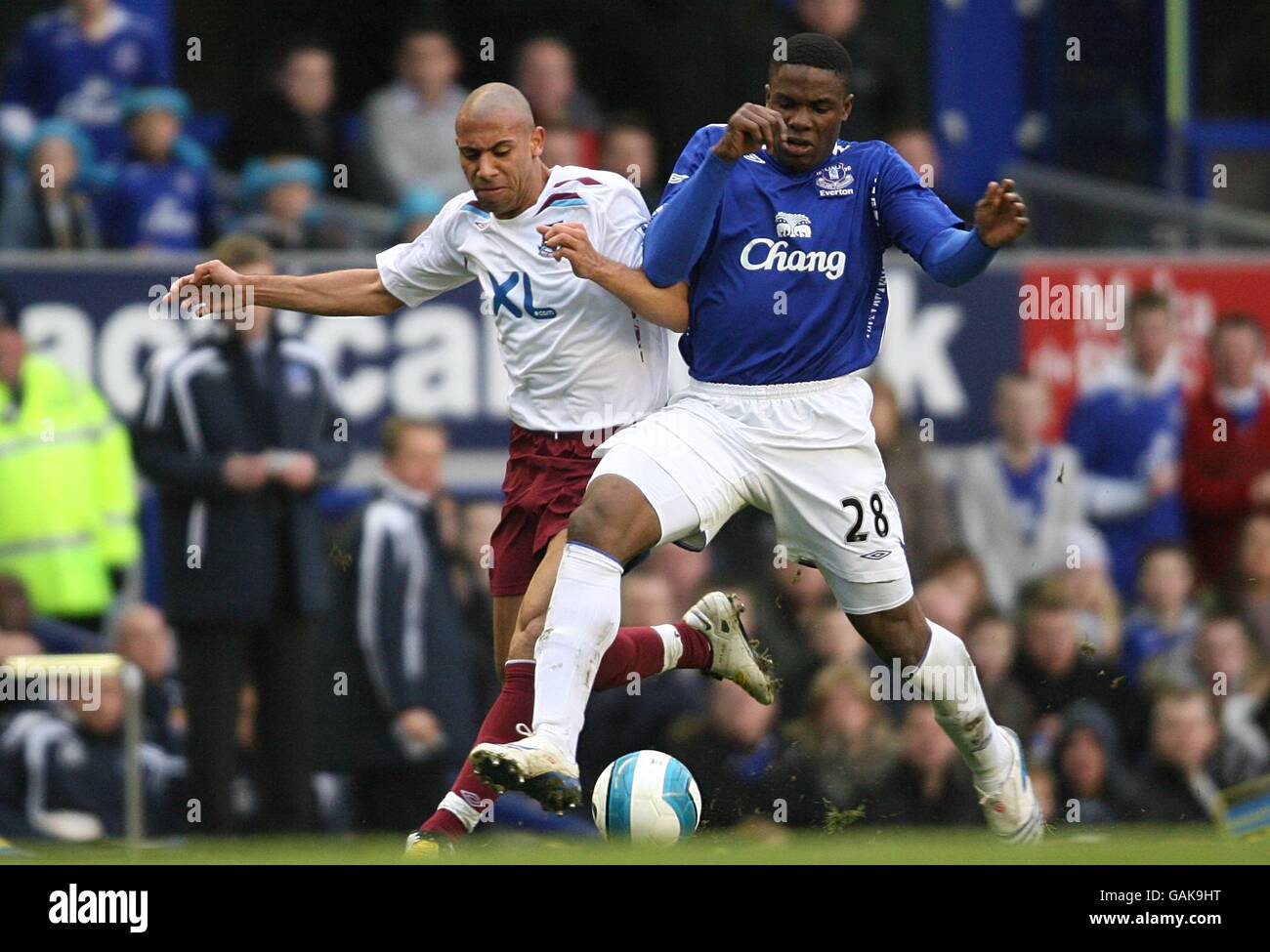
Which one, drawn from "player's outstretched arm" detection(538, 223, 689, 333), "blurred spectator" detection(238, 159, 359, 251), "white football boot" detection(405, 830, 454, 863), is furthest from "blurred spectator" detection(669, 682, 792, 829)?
"blurred spectator" detection(238, 159, 359, 251)

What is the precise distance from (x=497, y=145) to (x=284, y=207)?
4923 millimetres

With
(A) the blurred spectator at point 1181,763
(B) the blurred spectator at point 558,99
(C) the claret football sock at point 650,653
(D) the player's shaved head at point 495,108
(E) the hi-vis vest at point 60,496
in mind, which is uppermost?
(B) the blurred spectator at point 558,99

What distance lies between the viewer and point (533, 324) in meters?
8.15

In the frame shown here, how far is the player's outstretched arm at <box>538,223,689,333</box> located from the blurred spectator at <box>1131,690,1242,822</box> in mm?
4659

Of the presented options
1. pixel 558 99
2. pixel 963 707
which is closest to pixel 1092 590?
pixel 558 99

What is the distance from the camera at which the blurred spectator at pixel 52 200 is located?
41.2ft

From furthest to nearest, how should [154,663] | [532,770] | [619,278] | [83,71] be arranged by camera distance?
[83,71] → [154,663] → [619,278] → [532,770]

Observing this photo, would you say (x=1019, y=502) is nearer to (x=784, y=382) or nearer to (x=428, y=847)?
(x=784, y=382)

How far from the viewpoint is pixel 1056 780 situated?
38.3 feet

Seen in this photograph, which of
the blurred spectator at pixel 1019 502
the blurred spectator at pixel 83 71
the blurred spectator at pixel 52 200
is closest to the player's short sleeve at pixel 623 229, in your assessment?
the blurred spectator at pixel 1019 502

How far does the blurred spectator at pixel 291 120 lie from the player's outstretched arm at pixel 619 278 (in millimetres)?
5326

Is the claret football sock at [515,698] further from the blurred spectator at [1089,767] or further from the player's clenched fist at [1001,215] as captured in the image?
the blurred spectator at [1089,767]

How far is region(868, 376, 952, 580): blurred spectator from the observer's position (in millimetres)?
12250

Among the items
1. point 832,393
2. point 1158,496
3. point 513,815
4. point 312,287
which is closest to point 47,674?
point 513,815
